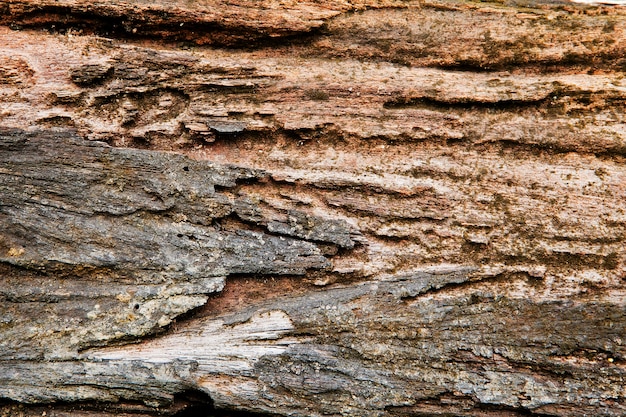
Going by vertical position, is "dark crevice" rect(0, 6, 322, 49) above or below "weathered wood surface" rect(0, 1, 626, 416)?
above

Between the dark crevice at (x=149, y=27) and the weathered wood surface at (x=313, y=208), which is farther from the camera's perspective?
the dark crevice at (x=149, y=27)

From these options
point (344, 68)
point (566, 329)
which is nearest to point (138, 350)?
point (344, 68)

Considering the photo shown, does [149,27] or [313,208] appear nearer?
[313,208]

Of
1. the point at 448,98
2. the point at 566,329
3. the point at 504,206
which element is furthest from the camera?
the point at 448,98

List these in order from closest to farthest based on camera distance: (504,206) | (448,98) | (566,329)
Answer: (566,329)
(504,206)
(448,98)

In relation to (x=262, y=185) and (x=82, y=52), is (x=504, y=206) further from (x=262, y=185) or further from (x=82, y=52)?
(x=82, y=52)

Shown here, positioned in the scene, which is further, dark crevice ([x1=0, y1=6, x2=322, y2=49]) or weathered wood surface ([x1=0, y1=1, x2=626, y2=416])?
dark crevice ([x1=0, y1=6, x2=322, y2=49])

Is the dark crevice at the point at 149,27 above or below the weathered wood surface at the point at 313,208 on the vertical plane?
above

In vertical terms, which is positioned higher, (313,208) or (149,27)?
(149,27)
